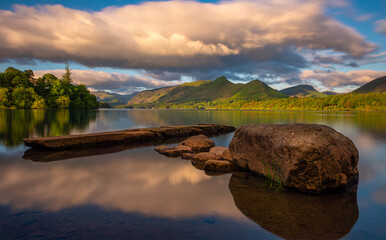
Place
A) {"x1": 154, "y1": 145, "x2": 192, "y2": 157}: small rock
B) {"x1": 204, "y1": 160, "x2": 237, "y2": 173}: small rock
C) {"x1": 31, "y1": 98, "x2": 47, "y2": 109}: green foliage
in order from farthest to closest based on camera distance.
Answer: {"x1": 31, "y1": 98, "x2": 47, "y2": 109}: green foliage < {"x1": 154, "y1": 145, "x2": 192, "y2": 157}: small rock < {"x1": 204, "y1": 160, "x2": 237, "y2": 173}: small rock

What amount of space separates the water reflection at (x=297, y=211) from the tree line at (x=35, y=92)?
126140 mm

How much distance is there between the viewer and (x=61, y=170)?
1093cm

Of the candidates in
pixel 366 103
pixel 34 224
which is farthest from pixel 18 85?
pixel 366 103

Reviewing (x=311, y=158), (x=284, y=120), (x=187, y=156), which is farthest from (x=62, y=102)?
(x=311, y=158)

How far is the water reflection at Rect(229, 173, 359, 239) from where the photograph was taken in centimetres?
556

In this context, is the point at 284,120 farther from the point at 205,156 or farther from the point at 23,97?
the point at 23,97

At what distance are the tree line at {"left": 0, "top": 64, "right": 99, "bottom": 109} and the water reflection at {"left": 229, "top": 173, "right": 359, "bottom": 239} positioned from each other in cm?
12614

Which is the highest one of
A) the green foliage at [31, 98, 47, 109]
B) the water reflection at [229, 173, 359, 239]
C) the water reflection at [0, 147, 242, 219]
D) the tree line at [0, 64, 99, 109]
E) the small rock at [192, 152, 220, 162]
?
the tree line at [0, 64, 99, 109]

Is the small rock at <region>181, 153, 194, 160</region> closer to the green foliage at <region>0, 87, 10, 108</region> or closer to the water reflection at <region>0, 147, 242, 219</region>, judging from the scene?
the water reflection at <region>0, 147, 242, 219</region>

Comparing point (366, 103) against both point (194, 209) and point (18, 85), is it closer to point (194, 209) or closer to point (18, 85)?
point (194, 209)

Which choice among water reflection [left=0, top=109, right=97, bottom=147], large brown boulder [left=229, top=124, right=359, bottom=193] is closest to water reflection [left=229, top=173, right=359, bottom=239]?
large brown boulder [left=229, top=124, right=359, bottom=193]

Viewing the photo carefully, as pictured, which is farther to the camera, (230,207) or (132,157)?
(132,157)

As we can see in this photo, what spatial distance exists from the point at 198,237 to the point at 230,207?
2.09 m

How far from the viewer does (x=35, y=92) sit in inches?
4377
